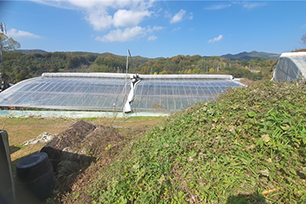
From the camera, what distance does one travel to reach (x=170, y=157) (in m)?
3.78

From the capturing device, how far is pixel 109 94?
645 inches

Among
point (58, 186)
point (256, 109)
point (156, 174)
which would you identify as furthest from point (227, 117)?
point (58, 186)

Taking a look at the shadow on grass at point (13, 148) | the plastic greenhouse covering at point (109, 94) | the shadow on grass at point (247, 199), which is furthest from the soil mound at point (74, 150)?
the plastic greenhouse covering at point (109, 94)

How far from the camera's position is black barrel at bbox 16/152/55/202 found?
4.29 meters

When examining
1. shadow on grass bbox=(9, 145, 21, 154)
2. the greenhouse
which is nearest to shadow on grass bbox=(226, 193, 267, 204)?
shadow on grass bbox=(9, 145, 21, 154)

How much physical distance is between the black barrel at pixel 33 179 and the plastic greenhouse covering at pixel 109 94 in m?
10.3

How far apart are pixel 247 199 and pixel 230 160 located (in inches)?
29.4

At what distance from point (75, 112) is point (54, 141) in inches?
350

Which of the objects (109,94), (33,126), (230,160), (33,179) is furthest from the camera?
(109,94)

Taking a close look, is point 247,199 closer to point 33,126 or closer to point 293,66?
point 33,126

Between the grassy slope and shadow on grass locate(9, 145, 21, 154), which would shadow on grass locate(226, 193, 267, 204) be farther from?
shadow on grass locate(9, 145, 21, 154)

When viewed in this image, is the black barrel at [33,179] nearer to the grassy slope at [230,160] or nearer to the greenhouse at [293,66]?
the grassy slope at [230,160]

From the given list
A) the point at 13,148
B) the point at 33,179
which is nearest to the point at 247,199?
the point at 33,179

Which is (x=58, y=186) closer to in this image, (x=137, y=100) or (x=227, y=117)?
(x=227, y=117)
